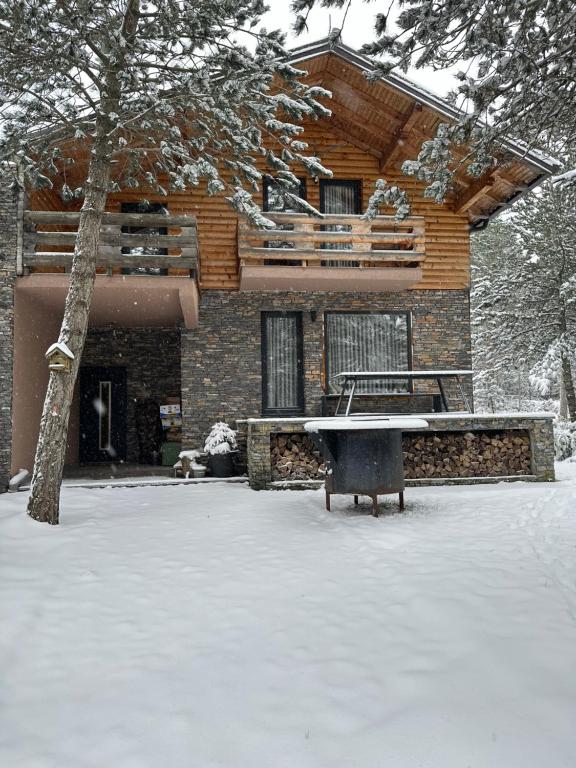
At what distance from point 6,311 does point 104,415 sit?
517cm

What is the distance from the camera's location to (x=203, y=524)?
677cm

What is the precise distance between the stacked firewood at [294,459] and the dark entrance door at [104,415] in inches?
247

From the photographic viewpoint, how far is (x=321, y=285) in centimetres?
1212

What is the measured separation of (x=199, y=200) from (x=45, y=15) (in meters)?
5.24

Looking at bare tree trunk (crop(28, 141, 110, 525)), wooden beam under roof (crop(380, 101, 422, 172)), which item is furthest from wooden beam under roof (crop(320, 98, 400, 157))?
bare tree trunk (crop(28, 141, 110, 525))

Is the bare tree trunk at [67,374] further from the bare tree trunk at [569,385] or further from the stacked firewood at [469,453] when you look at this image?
the bare tree trunk at [569,385]

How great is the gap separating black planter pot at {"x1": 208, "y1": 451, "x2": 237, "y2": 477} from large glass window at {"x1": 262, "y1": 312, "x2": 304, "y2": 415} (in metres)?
1.97

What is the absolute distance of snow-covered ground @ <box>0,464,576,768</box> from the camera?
2.46 metres

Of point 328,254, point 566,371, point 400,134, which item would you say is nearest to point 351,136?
point 400,134

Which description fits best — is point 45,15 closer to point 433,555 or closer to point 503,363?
point 433,555

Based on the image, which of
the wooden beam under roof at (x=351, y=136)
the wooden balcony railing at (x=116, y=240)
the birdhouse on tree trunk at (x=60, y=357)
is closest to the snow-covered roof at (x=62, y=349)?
the birdhouse on tree trunk at (x=60, y=357)

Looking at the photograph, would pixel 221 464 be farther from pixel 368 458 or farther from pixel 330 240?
pixel 330 240

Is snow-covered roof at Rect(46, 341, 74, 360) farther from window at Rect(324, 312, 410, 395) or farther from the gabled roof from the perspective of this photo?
the gabled roof

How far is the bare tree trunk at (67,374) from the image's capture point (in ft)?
21.9
